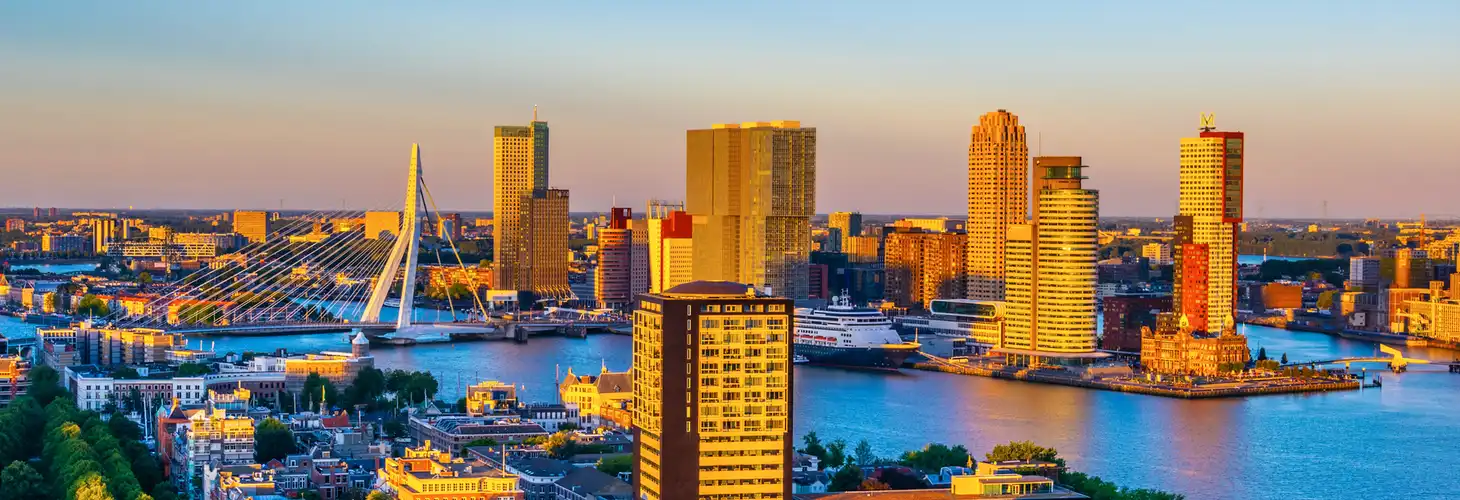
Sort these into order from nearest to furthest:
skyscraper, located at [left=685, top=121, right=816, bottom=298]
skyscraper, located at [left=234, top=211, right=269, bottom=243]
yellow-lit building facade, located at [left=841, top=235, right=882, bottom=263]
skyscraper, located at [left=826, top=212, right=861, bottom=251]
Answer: skyscraper, located at [left=685, top=121, right=816, bottom=298] < yellow-lit building facade, located at [left=841, top=235, right=882, bottom=263] < skyscraper, located at [left=826, top=212, right=861, bottom=251] < skyscraper, located at [left=234, top=211, right=269, bottom=243]

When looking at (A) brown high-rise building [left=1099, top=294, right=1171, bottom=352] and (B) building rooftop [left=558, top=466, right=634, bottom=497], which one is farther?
(A) brown high-rise building [left=1099, top=294, right=1171, bottom=352]

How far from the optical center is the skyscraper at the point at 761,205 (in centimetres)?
4072

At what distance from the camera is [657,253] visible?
156ft

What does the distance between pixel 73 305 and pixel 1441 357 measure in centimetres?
2821

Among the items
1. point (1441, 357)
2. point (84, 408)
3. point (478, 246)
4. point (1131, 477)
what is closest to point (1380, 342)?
point (1441, 357)

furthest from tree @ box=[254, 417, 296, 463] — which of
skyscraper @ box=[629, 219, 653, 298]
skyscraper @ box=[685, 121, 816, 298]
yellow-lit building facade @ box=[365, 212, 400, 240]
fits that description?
skyscraper @ box=[629, 219, 653, 298]

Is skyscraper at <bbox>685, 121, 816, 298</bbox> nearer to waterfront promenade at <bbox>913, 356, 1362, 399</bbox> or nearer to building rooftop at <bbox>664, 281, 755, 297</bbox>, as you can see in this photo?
waterfront promenade at <bbox>913, 356, 1362, 399</bbox>

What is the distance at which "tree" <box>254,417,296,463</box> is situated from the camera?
21.4 meters

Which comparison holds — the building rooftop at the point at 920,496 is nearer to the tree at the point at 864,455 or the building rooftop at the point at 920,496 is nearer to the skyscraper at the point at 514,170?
the tree at the point at 864,455

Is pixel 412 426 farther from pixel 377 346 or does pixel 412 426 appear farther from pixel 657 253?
pixel 657 253

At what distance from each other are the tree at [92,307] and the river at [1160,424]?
893 cm

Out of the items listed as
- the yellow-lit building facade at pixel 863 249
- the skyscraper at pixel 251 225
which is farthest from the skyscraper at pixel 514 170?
the skyscraper at pixel 251 225

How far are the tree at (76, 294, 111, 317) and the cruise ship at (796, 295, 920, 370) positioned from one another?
51.4 feet

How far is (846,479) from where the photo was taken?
63.1 ft
